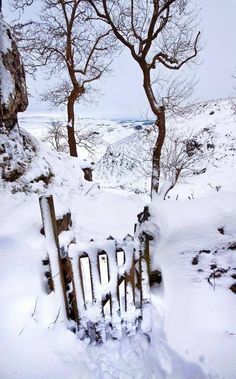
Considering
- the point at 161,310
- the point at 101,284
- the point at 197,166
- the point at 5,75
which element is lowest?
the point at 197,166

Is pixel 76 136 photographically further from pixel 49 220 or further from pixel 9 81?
pixel 49 220

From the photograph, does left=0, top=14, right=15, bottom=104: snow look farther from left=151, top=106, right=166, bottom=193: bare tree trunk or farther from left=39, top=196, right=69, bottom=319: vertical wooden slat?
left=39, top=196, right=69, bottom=319: vertical wooden slat

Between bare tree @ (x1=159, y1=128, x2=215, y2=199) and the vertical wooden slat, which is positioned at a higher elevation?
the vertical wooden slat

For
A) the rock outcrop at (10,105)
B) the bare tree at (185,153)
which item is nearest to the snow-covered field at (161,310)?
the rock outcrop at (10,105)

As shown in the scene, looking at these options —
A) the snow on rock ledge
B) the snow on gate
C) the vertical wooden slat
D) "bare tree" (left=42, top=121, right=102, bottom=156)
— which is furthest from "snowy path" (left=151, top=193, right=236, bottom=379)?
"bare tree" (left=42, top=121, right=102, bottom=156)

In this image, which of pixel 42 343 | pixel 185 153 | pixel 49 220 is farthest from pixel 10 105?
pixel 185 153

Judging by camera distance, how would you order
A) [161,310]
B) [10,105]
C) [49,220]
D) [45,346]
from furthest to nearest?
[10,105]
[161,310]
[49,220]
[45,346]

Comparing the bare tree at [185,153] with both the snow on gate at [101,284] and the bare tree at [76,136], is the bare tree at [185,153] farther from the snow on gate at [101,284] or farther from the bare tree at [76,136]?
the snow on gate at [101,284]

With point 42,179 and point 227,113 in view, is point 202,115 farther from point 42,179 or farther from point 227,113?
point 42,179

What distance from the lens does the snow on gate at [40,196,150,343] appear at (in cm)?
279

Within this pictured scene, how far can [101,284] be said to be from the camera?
3031 mm

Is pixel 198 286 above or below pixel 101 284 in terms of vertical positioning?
below

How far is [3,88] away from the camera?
20.8 ft

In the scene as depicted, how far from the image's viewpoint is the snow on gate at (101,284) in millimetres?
2789
